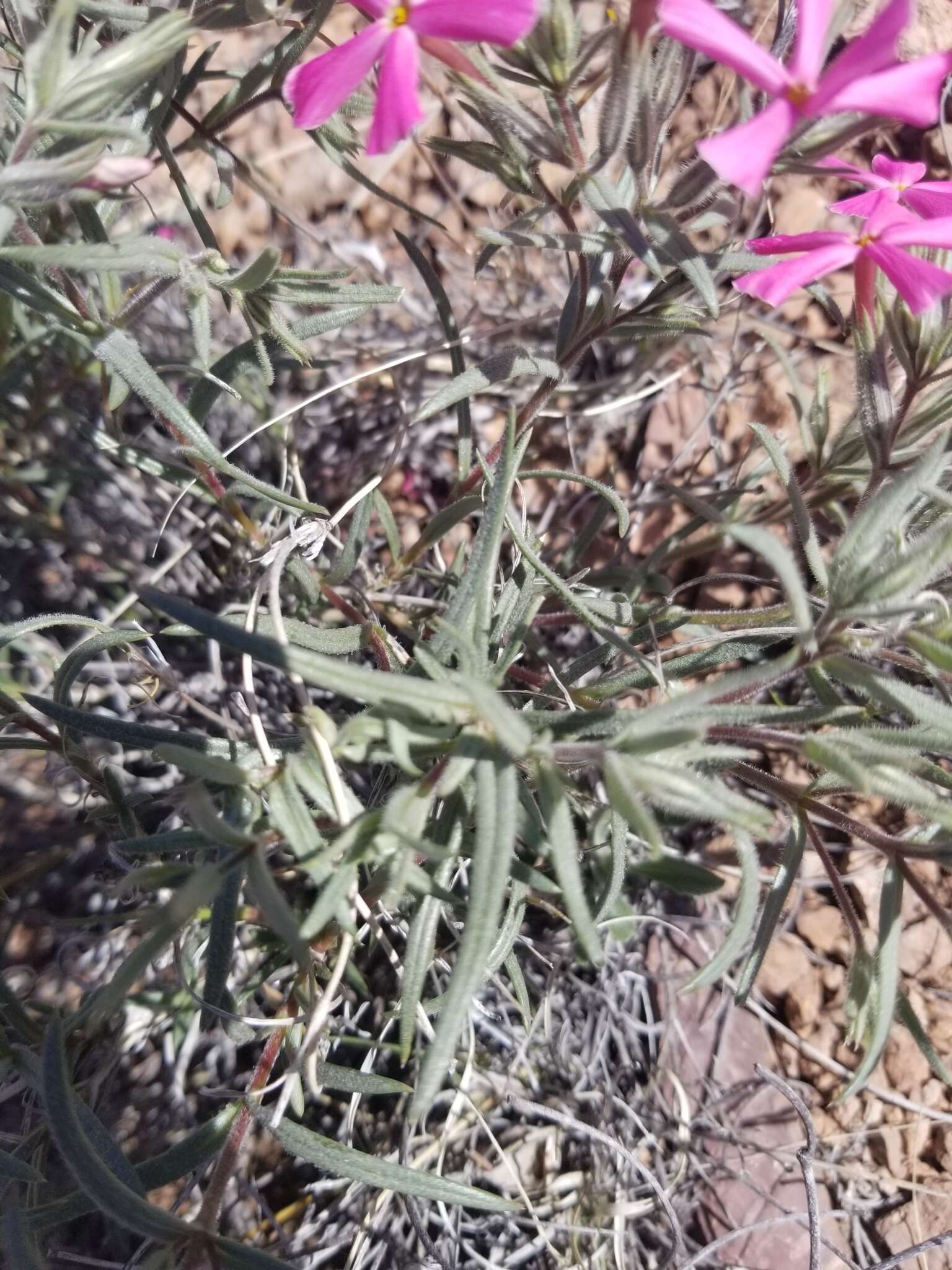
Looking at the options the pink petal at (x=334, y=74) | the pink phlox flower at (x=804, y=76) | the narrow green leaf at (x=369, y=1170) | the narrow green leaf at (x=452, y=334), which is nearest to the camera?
the pink phlox flower at (x=804, y=76)

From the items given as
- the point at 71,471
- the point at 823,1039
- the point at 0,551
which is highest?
the point at 71,471

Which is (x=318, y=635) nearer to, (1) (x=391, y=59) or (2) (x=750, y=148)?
(1) (x=391, y=59)

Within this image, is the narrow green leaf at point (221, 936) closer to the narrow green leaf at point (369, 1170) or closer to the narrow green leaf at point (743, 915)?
the narrow green leaf at point (369, 1170)

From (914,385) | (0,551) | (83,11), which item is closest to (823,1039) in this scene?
(914,385)

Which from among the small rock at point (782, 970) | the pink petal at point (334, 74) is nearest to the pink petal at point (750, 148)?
the pink petal at point (334, 74)

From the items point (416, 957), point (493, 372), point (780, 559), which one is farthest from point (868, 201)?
point (416, 957)

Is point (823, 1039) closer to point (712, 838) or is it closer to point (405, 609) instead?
point (712, 838)
